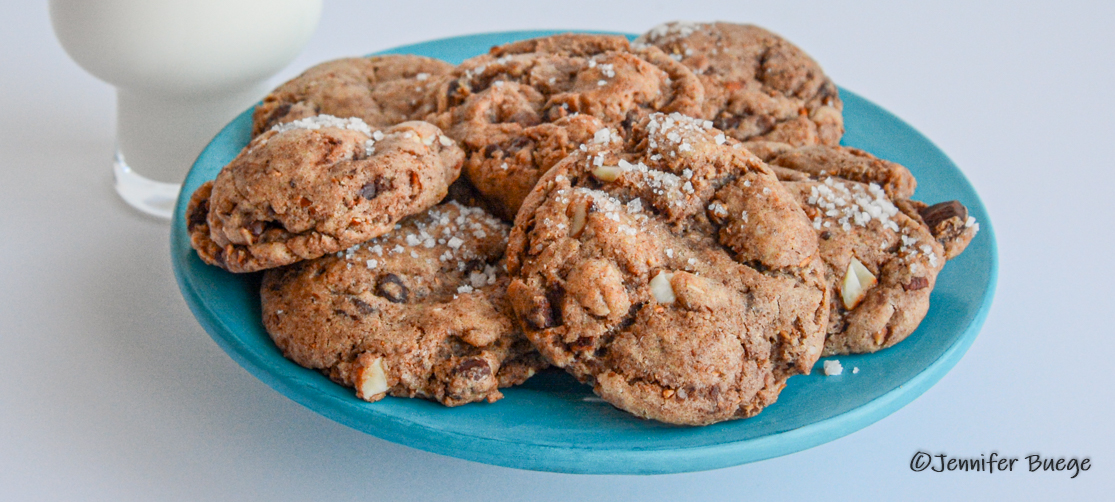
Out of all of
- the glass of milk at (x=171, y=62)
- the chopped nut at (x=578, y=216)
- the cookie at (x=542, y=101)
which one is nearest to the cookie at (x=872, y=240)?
the cookie at (x=542, y=101)

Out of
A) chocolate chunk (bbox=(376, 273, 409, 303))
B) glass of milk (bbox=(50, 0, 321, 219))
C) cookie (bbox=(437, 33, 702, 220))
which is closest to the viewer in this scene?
chocolate chunk (bbox=(376, 273, 409, 303))

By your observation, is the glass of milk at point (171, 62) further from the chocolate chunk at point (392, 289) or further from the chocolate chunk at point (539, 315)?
the chocolate chunk at point (539, 315)

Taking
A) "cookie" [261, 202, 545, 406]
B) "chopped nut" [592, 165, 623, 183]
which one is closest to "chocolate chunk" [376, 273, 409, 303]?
"cookie" [261, 202, 545, 406]

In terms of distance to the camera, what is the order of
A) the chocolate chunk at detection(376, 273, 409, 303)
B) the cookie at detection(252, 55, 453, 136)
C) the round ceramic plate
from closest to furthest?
the round ceramic plate → the chocolate chunk at detection(376, 273, 409, 303) → the cookie at detection(252, 55, 453, 136)

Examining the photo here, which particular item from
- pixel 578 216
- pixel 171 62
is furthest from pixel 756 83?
pixel 171 62

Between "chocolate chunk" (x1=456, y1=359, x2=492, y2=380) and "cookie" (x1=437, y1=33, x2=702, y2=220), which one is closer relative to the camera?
"chocolate chunk" (x1=456, y1=359, x2=492, y2=380)

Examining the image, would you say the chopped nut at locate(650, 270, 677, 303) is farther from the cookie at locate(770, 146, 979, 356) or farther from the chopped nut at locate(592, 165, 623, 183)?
the cookie at locate(770, 146, 979, 356)
